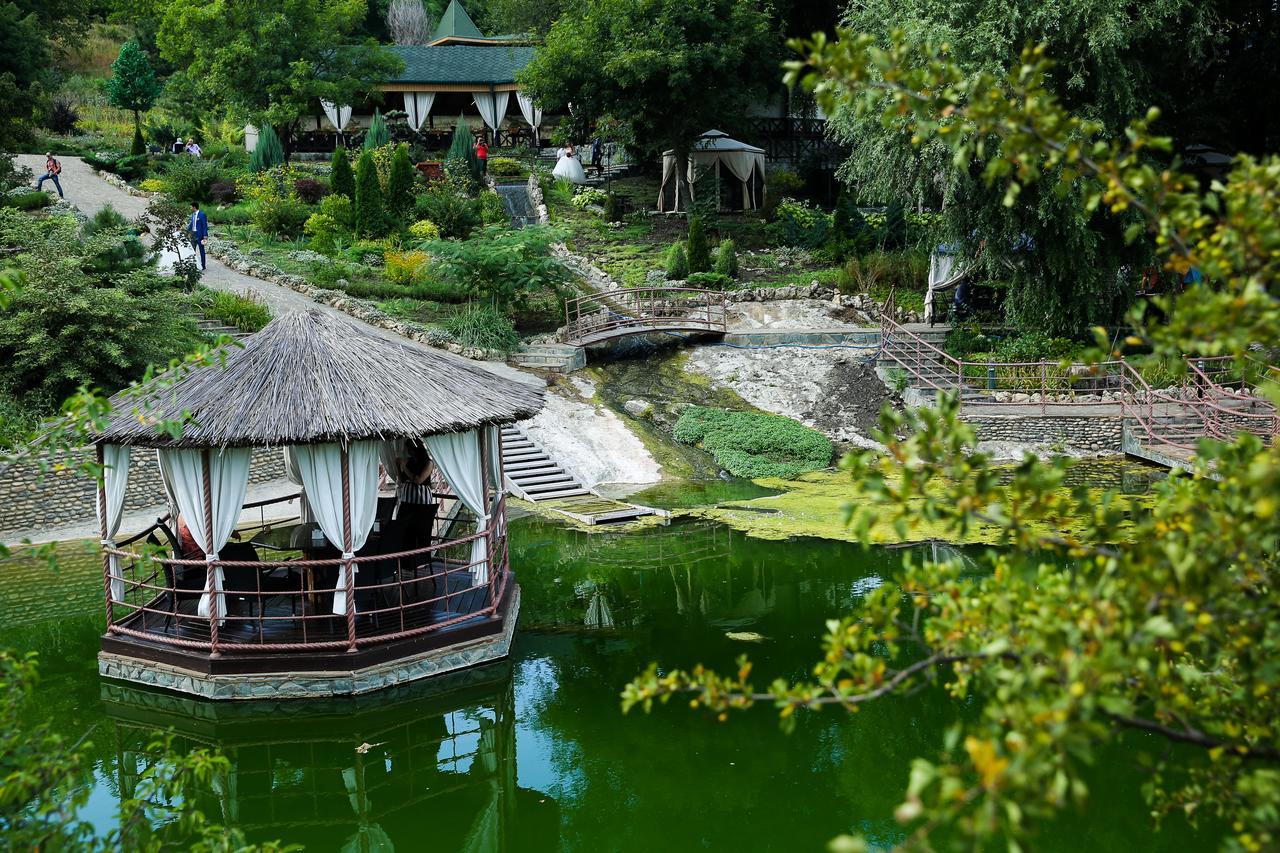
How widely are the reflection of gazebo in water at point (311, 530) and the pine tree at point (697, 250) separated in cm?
1470

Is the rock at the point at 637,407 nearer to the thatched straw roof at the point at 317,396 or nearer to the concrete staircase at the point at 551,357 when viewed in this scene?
the concrete staircase at the point at 551,357

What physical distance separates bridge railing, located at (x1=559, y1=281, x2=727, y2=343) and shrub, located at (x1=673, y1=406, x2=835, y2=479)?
10.5 feet

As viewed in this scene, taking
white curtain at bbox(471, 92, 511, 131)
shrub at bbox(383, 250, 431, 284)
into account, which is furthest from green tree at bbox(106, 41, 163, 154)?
shrub at bbox(383, 250, 431, 284)

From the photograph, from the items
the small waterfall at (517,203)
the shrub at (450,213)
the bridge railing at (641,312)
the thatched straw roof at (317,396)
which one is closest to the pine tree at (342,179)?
the shrub at (450,213)

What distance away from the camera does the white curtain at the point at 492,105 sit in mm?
41562

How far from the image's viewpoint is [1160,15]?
20125 mm

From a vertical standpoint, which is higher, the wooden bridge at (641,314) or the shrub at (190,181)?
the shrub at (190,181)

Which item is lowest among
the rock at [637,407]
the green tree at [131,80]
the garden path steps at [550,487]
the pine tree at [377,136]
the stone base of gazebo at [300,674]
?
the stone base of gazebo at [300,674]

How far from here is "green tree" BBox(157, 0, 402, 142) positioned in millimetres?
33625

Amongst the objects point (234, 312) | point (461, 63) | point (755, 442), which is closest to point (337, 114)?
point (461, 63)

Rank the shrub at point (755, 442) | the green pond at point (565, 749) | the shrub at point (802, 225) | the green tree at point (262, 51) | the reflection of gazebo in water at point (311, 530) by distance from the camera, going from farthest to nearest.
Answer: the green tree at point (262, 51), the shrub at point (802, 225), the shrub at point (755, 442), the reflection of gazebo in water at point (311, 530), the green pond at point (565, 749)

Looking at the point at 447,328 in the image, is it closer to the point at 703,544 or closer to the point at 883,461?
the point at 703,544

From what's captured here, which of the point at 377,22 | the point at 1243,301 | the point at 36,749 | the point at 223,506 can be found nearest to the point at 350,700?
the point at 223,506

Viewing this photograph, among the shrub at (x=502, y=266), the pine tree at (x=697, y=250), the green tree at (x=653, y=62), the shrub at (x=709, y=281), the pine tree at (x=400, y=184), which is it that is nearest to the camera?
the shrub at (x=502, y=266)
